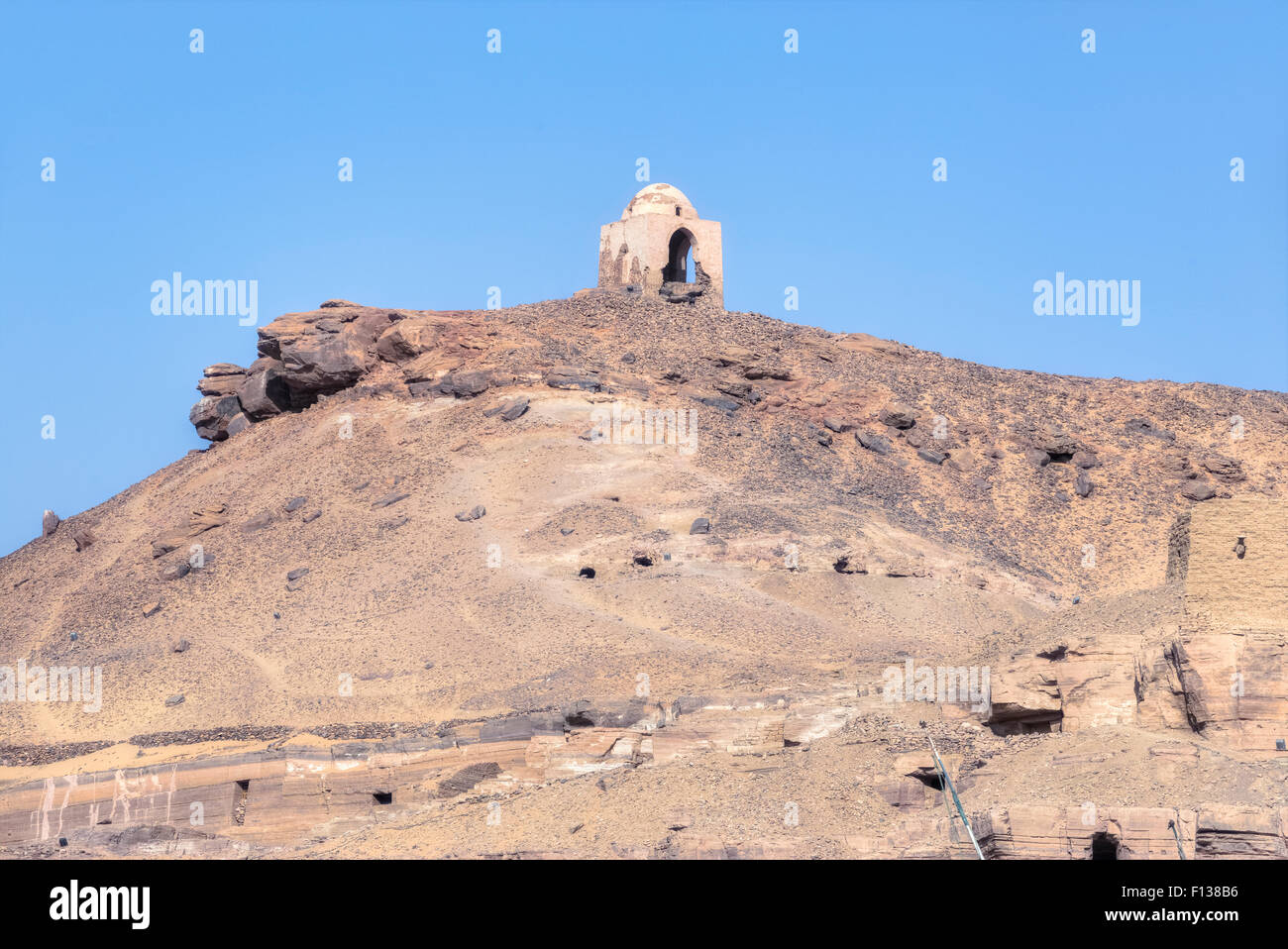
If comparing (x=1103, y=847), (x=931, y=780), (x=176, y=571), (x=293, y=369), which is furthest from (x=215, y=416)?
(x=1103, y=847)

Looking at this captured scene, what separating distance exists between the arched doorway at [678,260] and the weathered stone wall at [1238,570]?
3790 cm

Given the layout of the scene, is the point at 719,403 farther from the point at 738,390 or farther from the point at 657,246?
the point at 657,246

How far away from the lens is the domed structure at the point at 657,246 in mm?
53188

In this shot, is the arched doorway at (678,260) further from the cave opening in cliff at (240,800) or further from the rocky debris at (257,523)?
the cave opening in cliff at (240,800)

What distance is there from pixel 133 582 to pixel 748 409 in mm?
16178

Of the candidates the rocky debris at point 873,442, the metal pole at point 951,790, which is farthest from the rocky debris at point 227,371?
the metal pole at point 951,790

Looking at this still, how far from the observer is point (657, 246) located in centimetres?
5334

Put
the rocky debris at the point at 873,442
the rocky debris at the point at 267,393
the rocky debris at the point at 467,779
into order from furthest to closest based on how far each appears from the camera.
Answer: the rocky debris at the point at 267,393 → the rocky debris at the point at 873,442 → the rocky debris at the point at 467,779

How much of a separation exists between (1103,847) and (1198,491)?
3452cm

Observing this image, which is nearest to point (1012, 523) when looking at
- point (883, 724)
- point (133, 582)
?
point (133, 582)

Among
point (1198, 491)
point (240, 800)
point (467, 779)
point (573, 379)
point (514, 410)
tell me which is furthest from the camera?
point (1198, 491)

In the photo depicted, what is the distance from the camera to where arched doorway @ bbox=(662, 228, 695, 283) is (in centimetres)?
5528
